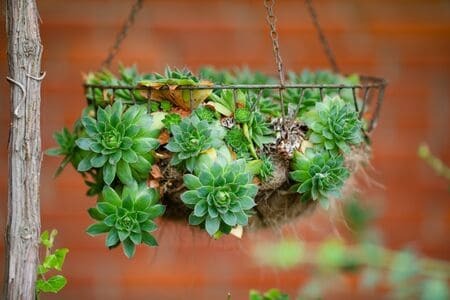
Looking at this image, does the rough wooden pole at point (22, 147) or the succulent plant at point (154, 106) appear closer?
the rough wooden pole at point (22, 147)

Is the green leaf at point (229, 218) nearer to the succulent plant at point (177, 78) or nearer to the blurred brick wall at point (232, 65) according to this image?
the succulent plant at point (177, 78)

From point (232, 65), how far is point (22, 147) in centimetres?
151

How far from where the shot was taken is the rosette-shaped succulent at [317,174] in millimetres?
1080

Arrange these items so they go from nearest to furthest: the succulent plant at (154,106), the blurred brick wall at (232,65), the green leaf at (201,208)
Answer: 1. the green leaf at (201,208)
2. the succulent plant at (154,106)
3. the blurred brick wall at (232,65)

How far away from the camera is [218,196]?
1004mm

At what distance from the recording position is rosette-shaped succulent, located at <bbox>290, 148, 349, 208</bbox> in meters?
1.08

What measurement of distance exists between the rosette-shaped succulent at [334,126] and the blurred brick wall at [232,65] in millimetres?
1294

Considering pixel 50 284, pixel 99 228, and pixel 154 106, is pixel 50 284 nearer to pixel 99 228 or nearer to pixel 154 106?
pixel 99 228

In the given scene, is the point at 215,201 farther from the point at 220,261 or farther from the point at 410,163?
the point at 410,163

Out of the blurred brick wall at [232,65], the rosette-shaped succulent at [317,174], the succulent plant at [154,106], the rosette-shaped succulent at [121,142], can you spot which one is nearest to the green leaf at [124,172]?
the rosette-shaped succulent at [121,142]

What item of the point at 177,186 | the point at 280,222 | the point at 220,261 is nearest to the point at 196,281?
the point at 220,261

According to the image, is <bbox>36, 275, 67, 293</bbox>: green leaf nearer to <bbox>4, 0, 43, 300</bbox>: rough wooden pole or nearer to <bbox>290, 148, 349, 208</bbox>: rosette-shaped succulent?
<bbox>4, 0, 43, 300</bbox>: rough wooden pole

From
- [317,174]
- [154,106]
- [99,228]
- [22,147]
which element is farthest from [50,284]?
[317,174]

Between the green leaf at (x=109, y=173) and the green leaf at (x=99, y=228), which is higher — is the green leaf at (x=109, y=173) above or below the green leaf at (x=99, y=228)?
above
